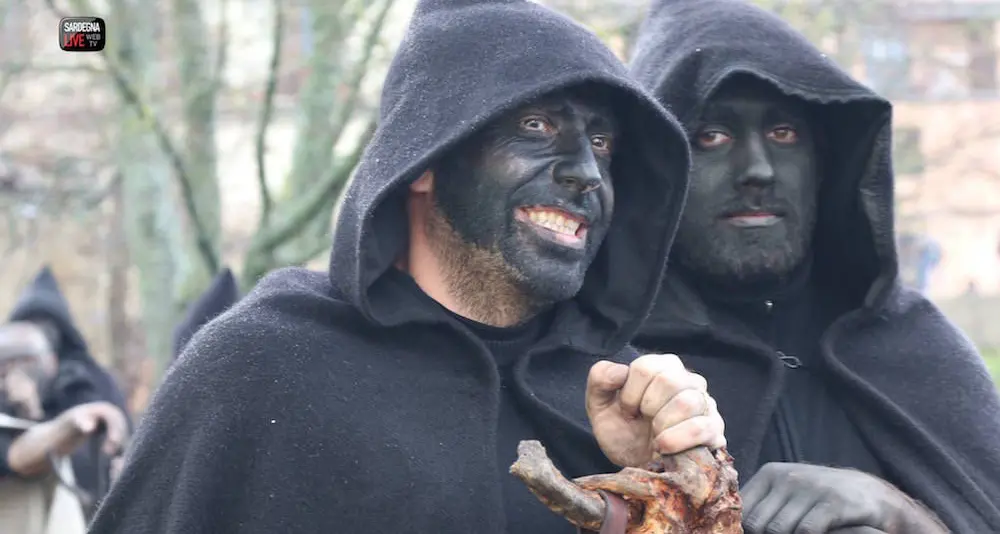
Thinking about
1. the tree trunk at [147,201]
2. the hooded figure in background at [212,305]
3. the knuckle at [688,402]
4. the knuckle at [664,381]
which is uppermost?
the knuckle at [664,381]

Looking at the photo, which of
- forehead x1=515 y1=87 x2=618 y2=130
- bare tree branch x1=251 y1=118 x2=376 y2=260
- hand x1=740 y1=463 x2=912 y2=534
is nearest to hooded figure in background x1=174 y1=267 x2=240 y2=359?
bare tree branch x1=251 y1=118 x2=376 y2=260

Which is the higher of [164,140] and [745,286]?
[745,286]

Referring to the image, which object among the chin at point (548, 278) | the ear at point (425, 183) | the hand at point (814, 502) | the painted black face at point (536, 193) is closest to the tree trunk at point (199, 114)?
the ear at point (425, 183)

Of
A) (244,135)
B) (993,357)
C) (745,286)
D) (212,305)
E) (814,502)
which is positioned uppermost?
(745,286)

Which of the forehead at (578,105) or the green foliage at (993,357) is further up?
the forehead at (578,105)

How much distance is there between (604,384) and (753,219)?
1.08 metres

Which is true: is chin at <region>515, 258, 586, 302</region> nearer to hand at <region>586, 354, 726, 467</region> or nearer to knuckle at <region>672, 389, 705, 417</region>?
hand at <region>586, 354, 726, 467</region>

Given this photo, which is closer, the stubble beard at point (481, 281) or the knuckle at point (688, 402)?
the knuckle at point (688, 402)

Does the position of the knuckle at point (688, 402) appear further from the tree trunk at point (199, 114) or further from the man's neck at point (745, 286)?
the tree trunk at point (199, 114)

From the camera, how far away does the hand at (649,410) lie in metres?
3.11

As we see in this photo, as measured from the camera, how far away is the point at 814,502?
3.63m

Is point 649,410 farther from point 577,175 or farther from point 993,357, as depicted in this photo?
point 993,357

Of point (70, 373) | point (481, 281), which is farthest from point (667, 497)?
point (70, 373)

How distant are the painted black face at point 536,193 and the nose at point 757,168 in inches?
20.1
